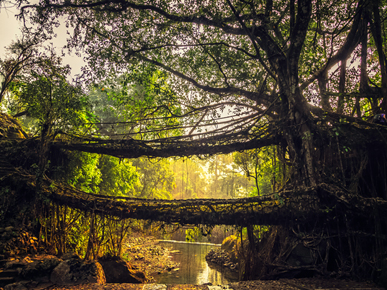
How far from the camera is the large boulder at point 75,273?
171 inches

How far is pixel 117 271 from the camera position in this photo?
6691 millimetres

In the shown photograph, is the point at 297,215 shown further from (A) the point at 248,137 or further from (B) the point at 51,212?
(B) the point at 51,212

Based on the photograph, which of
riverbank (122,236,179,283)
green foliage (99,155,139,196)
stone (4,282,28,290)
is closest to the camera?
stone (4,282,28,290)

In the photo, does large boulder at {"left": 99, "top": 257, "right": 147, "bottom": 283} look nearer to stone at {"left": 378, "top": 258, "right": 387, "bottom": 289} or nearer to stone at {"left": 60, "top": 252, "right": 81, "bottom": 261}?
stone at {"left": 60, "top": 252, "right": 81, "bottom": 261}

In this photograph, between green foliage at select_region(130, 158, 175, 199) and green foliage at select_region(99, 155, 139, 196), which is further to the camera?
green foliage at select_region(130, 158, 175, 199)

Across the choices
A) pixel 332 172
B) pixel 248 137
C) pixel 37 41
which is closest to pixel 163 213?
pixel 248 137

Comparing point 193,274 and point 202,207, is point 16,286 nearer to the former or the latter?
point 202,207

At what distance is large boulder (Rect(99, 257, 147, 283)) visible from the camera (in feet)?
21.4

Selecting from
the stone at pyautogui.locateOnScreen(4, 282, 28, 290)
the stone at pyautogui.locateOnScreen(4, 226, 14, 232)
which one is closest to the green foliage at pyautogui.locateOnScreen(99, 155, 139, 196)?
the stone at pyautogui.locateOnScreen(4, 226, 14, 232)

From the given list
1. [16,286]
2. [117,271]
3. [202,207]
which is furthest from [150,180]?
[16,286]

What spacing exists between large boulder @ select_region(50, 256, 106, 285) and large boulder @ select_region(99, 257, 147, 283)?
2100mm

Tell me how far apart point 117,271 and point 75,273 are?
2614 millimetres

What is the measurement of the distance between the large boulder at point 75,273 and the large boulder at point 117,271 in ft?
6.89

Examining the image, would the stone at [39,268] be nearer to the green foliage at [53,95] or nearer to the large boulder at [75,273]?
the large boulder at [75,273]
